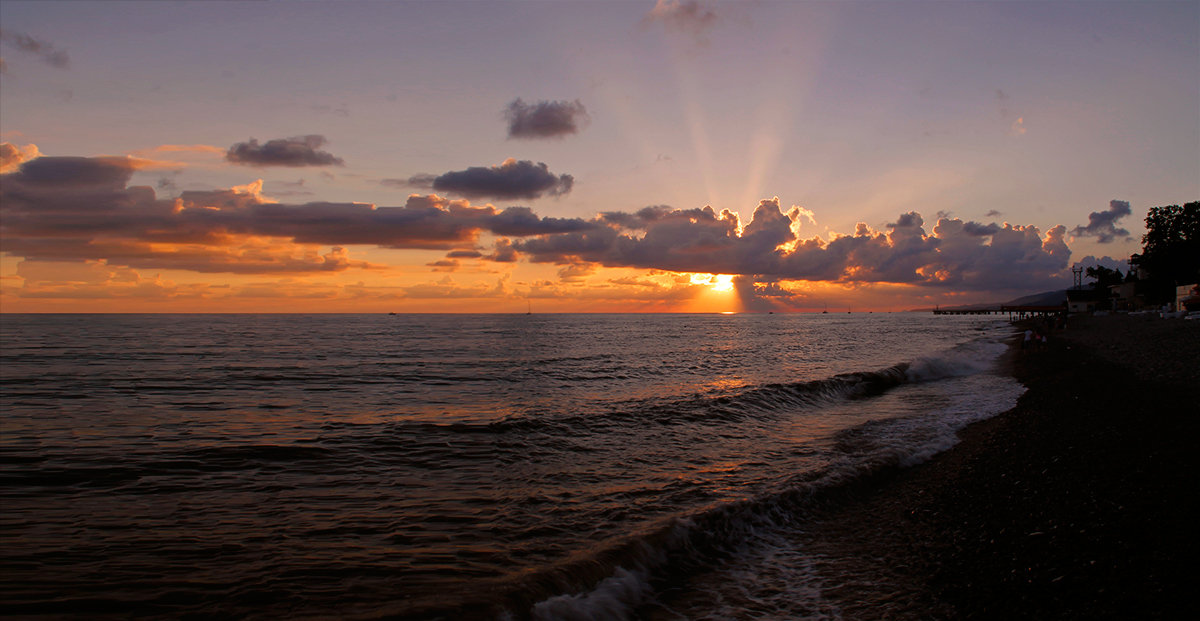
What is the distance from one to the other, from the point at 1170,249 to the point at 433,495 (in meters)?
115

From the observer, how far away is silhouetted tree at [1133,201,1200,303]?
8312cm

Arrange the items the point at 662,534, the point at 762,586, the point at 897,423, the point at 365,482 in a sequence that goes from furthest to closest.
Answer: the point at 897,423 < the point at 365,482 < the point at 662,534 < the point at 762,586

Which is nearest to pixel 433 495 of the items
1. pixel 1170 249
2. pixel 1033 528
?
pixel 1033 528

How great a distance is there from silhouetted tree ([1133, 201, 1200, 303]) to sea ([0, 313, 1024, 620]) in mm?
86647

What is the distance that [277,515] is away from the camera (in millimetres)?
10570

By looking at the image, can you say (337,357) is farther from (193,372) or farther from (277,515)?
(277,515)

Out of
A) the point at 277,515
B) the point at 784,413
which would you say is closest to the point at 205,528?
the point at 277,515

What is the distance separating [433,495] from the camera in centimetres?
1195

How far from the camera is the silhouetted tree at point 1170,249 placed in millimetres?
83125

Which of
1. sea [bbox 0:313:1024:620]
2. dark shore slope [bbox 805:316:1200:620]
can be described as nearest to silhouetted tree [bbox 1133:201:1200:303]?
sea [bbox 0:313:1024:620]

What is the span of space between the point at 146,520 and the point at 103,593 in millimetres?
3127

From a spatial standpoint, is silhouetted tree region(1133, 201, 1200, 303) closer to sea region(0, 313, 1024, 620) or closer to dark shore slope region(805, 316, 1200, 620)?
sea region(0, 313, 1024, 620)

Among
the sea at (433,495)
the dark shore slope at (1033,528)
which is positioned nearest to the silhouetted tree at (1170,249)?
the sea at (433,495)

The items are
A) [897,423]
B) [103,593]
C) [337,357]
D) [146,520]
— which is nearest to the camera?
[103,593]
